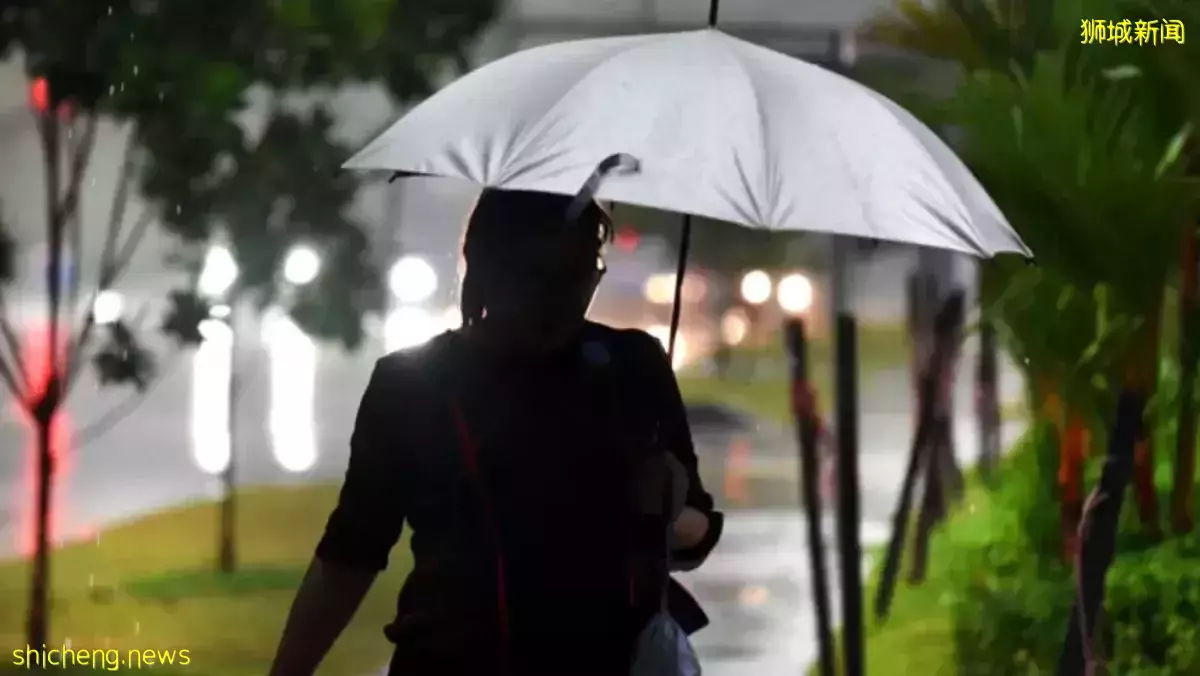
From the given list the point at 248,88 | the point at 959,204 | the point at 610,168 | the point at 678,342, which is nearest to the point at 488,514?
the point at 610,168

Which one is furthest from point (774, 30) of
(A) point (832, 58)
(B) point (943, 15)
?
(B) point (943, 15)

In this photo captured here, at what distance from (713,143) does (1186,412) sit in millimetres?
1322

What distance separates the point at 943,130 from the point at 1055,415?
57 cm

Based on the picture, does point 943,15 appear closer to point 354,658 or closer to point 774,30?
point 774,30

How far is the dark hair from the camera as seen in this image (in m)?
1.24

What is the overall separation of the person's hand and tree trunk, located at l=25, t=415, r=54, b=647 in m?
1.27

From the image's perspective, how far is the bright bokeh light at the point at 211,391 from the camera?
2023mm

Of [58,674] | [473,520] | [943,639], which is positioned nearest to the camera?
[473,520]

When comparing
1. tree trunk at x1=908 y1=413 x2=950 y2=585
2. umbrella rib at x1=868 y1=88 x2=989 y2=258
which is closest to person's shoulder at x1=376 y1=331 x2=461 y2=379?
umbrella rib at x1=868 y1=88 x2=989 y2=258

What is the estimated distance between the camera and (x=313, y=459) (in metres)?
2.00

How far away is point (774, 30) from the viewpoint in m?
2.04

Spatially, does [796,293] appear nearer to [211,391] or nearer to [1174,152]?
[1174,152]

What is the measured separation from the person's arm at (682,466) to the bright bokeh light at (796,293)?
2.71 ft

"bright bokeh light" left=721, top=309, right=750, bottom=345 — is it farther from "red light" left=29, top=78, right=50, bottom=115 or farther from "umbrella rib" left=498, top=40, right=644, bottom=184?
"red light" left=29, top=78, right=50, bottom=115
